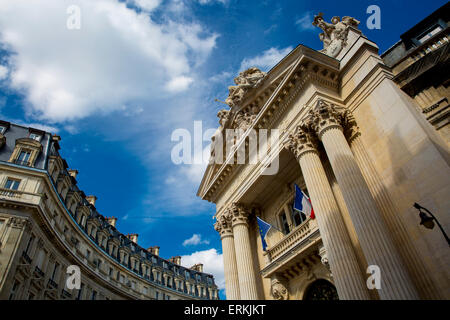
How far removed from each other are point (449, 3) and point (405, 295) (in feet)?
37.8

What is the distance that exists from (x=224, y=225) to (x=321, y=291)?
23.3ft

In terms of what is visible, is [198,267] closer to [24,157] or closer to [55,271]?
[55,271]

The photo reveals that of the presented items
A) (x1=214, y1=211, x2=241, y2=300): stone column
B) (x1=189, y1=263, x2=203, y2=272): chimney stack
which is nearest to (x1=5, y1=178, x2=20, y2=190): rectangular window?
(x1=214, y1=211, x2=241, y2=300): stone column

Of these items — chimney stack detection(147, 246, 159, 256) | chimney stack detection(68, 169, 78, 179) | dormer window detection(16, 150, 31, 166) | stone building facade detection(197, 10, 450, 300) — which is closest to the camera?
stone building facade detection(197, 10, 450, 300)

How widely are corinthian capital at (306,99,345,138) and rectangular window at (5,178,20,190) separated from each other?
76.8 ft

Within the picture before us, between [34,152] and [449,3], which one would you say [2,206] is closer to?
[34,152]

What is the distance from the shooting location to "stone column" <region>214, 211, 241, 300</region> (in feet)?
52.7

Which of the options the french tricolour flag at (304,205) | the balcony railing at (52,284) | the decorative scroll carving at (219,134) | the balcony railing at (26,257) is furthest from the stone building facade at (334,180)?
the balcony railing at (52,284)

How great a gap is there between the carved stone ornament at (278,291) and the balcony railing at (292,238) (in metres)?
1.15

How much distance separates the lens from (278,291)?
1412 centimetres

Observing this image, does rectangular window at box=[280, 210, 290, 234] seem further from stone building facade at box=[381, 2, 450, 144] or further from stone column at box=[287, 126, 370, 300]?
stone building facade at box=[381, 2, 450, 144]

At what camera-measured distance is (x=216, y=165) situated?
20.1 m

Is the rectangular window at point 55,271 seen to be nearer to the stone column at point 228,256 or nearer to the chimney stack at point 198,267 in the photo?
the stone column at point 228,256

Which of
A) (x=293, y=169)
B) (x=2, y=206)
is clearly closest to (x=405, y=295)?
(x=293, y=169)
